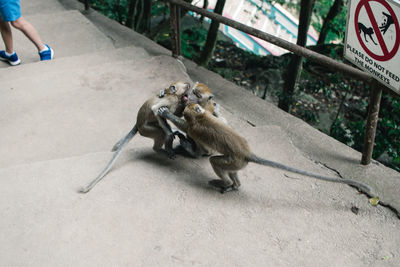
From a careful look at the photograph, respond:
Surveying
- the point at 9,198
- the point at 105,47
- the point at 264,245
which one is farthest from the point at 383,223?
the point at 105,47

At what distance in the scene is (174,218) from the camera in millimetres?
2430

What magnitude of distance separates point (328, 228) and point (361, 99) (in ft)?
15.3

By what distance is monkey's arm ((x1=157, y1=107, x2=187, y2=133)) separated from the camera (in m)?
2.79

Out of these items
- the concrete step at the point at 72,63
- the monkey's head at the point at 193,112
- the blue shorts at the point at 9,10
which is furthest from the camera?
the concrete step at the point at 72,63

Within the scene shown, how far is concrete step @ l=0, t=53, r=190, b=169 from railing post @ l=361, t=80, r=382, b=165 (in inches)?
82.3

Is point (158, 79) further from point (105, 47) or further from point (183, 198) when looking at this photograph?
point (183, 198)

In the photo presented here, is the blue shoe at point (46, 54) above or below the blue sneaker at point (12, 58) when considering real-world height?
above

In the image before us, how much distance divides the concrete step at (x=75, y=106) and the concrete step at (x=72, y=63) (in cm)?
6

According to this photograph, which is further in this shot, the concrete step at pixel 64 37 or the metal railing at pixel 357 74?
the concrete step at pixel 64 37

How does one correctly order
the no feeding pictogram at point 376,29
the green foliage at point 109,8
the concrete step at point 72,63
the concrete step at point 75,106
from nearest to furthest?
the no feeding pictogram at point 376,29 → the concrete step at point 75,106 → the concrete step at point 72,63 → the green foliage at point 109,8

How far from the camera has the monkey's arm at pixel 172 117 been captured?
2791 mm

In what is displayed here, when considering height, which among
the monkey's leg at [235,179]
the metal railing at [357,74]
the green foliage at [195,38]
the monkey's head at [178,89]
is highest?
the metal railing at [357,74]

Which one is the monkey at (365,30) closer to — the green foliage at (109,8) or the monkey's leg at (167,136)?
the monkey's leg at (167,136)


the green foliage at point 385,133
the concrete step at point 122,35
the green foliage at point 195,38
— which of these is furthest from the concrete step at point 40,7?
the green foliage at point 385,133
